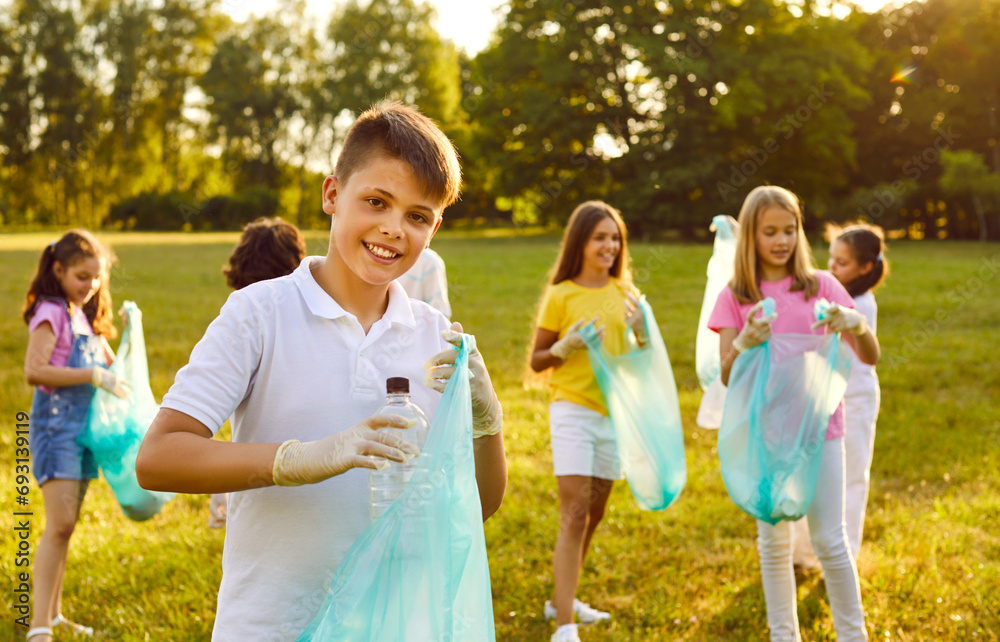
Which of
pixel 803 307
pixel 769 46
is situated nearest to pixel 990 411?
pixel 803 307

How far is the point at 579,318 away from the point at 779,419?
4.04ft

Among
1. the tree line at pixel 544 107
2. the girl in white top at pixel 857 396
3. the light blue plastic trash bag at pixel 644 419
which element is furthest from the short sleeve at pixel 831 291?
the tree line at pixel 544 107

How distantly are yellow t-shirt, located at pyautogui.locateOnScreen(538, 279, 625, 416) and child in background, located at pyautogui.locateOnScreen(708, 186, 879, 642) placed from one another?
62 centimetres

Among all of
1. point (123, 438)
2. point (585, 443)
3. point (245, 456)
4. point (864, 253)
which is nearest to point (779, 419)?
point (585, 443)

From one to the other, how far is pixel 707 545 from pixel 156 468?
4.06 meters

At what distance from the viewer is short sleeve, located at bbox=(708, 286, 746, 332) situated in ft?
11.8

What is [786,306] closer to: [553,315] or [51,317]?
[553,315]

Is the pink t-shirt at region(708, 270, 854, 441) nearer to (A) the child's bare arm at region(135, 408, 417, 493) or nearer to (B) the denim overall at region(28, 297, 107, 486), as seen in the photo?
(A) the child's bare arm at region(135, 408, 417, 493)

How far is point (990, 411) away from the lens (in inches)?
299

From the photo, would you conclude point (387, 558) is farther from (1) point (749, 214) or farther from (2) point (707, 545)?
(2) point (707, 545)

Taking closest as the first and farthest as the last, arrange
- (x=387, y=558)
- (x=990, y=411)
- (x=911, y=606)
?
1. (x=387, y=558)
2. (x=911, y=606)
3. (x=990, y=411)

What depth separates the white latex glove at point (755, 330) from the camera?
3.24 meters

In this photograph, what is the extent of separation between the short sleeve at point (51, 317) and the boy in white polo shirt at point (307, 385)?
266 cm

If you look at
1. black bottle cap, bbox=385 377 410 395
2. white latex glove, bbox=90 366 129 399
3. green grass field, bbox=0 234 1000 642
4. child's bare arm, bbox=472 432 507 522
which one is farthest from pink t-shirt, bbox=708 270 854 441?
white latex glove, bbox=90 366 129 399
